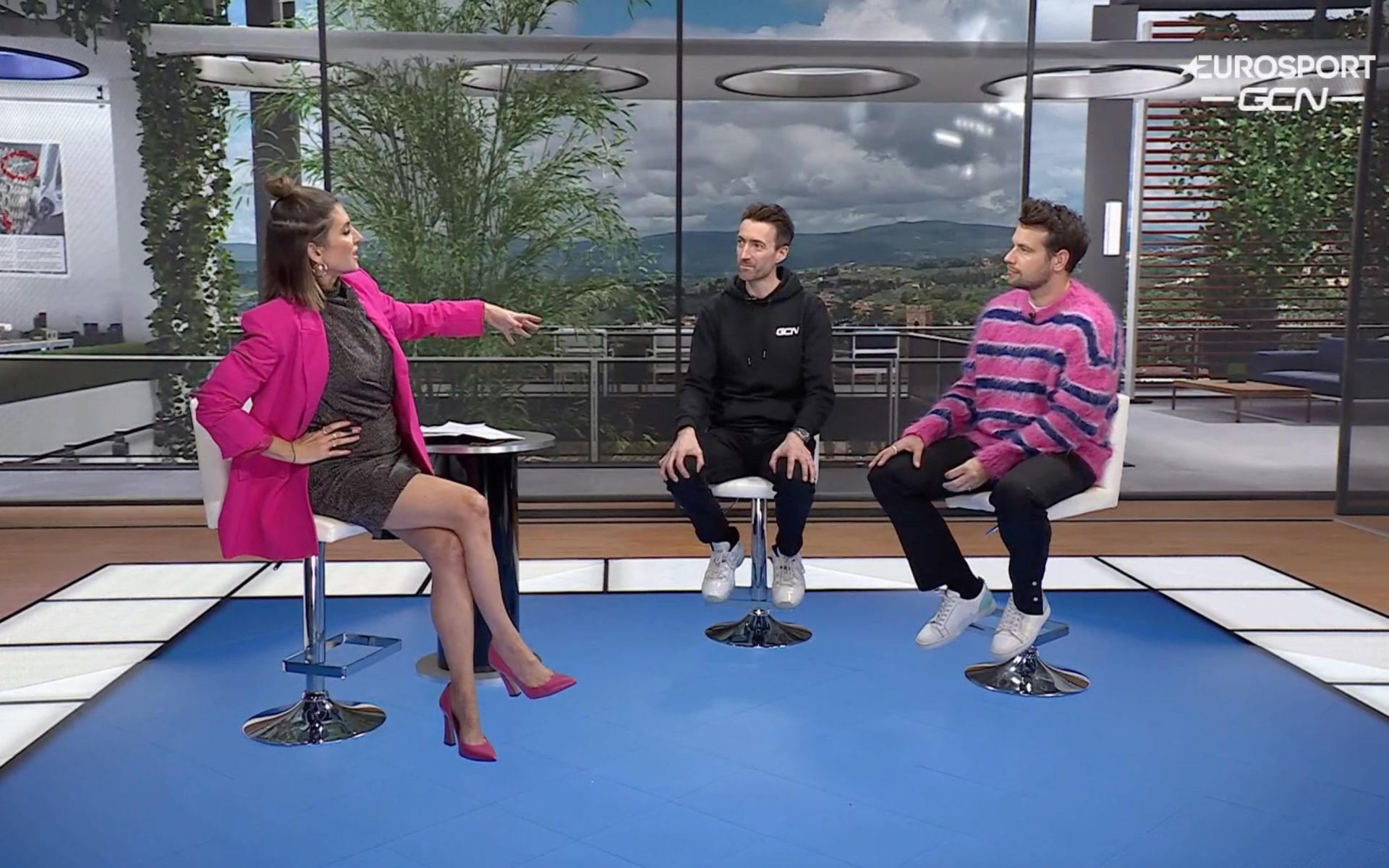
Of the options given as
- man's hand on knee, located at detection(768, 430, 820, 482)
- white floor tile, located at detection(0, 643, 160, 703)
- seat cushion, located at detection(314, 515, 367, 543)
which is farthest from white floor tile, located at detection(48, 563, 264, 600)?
man's hand on knee, located at detection(768, 430, 820, 482)

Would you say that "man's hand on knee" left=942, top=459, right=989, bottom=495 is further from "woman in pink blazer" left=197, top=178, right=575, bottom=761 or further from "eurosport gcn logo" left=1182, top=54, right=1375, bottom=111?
"eurosport gcn logo" left=1182, top=54, right=1375, bottom=111

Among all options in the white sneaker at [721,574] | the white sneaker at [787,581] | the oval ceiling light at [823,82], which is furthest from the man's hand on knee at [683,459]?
the oval ceiling light at [823,82]

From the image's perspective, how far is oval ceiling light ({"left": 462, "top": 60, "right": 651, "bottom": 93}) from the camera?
16.4 ft

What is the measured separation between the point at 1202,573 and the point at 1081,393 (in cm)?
165

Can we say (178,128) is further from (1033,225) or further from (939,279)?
(1033,225)

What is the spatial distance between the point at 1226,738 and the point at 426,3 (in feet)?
Answer: 14.3

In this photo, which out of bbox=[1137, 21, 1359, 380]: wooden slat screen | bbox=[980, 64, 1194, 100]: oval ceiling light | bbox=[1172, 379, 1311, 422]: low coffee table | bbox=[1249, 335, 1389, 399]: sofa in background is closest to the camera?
bbox=[980, 64, 1194, 100]: oval ceiling light

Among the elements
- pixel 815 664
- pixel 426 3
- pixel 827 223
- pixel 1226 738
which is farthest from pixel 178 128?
pixel 1226 738

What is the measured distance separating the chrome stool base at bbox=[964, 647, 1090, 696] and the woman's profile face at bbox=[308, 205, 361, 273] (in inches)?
76.0

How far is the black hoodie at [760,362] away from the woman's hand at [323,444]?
1.11m

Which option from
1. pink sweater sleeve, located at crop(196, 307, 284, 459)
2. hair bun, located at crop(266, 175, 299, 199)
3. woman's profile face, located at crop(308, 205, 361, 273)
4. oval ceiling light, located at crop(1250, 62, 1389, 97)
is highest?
oval ceiling light, located at crop(1250, 62, 1389, 97)

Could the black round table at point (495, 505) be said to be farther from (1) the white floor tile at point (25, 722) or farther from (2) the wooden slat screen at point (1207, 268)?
(2) the wooden slat screen at point (1207, 268)

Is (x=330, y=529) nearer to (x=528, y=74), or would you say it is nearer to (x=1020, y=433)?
(x=1020, y=433)

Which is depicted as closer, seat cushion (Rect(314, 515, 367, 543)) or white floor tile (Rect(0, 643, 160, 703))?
seat cushion (Rect(314, 515, 367, 543))
